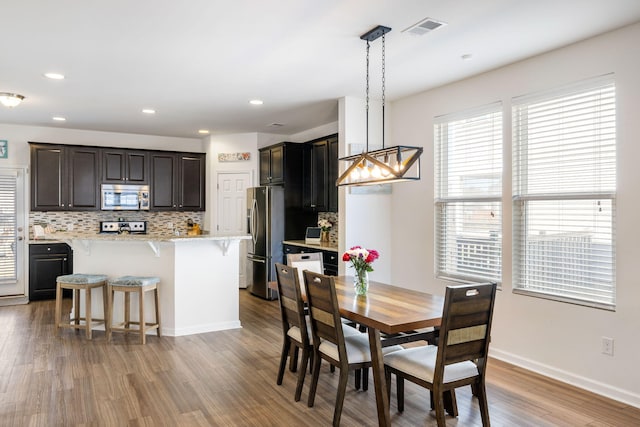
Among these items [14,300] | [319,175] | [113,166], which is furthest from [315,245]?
[14,300]

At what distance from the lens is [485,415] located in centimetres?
263

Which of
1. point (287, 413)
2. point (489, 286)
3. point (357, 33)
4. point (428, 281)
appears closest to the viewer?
point (489, 286)

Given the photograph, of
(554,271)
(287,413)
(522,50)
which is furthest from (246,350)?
(522,50)

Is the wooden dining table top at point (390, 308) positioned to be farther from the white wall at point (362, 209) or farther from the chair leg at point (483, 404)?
the white wall at point (362, 209)

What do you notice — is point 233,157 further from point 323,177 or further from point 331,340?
point 331,340

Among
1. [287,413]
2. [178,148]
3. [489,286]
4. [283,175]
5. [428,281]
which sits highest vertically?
[178,148]

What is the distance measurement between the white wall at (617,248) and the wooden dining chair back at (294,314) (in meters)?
1.99

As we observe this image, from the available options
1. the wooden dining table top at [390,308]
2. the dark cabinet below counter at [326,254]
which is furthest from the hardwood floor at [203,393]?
the dark cabinet below counter at [326,254]

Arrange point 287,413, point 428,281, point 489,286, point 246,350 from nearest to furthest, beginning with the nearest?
point 489,286
point 287,413
point 246,350
point 428,281

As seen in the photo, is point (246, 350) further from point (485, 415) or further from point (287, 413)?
point (485, 415)

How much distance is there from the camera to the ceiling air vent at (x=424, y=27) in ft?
10.1

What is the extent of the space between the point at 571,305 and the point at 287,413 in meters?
2.34

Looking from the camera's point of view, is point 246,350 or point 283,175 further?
point 283,175

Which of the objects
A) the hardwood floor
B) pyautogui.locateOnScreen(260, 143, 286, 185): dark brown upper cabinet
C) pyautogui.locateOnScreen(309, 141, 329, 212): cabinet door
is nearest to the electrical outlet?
the hardwood floor
